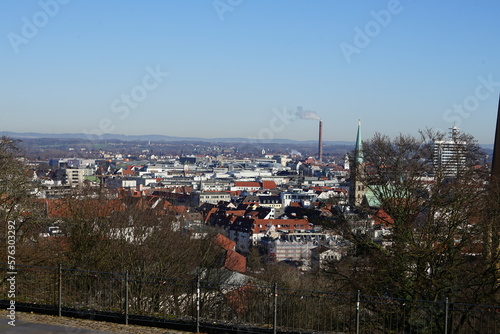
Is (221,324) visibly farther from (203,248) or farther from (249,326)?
(203,248)

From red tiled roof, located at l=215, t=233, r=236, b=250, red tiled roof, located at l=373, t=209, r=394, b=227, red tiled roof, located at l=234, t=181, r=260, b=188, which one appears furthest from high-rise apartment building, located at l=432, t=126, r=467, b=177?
red tiled roof, located at l=234, t=181, r=260, b=188

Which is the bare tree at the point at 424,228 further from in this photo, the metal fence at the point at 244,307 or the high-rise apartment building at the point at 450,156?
the metal fence at the point at 244,307

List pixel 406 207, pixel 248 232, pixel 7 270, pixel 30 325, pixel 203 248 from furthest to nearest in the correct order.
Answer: pixel 248 232 → pixel 203 248 → pixel 406 207 → pixel 7 270 → pixel 30 325

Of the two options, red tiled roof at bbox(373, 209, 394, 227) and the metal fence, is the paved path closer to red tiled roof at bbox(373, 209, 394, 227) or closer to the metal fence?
the metal fence

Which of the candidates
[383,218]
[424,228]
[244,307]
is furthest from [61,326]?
[383,218]

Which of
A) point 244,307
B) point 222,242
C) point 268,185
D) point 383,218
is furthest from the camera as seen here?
point 268,185

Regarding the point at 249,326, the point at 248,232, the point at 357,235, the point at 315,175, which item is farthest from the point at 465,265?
the point at 315,175

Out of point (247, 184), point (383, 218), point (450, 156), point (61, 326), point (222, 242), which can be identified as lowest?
point (247, 184)

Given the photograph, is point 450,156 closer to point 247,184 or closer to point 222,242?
point 222,242
